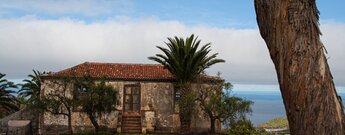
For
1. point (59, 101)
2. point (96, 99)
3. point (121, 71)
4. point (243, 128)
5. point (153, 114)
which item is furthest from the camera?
point (121, 71)

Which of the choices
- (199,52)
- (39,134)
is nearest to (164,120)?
(199,52)

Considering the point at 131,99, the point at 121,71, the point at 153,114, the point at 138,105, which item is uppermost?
the point at 121,71

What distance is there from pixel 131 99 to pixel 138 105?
73 cm

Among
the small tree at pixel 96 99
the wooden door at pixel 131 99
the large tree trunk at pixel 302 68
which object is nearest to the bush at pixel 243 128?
the wooden door at pixel 131 99

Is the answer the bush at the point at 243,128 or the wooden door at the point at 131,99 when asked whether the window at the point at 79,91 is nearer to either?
the wooden door at the point at 131,99

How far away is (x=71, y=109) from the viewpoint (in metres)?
31.5

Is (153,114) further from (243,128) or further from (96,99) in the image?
(243,128)

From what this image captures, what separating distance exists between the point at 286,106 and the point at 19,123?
2921 centimetres

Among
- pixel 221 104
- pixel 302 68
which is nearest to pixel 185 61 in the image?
pixel 221 104

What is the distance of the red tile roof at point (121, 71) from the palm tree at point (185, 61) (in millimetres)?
1706

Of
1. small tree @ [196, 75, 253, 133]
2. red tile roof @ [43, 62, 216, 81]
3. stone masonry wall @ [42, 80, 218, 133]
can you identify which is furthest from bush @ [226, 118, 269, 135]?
red tile roof @ [43, 62, 216, 81]

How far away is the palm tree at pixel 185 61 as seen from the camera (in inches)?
1190

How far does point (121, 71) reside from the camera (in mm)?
33062

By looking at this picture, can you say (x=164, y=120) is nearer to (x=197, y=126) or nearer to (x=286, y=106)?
(x=197, y=126)
